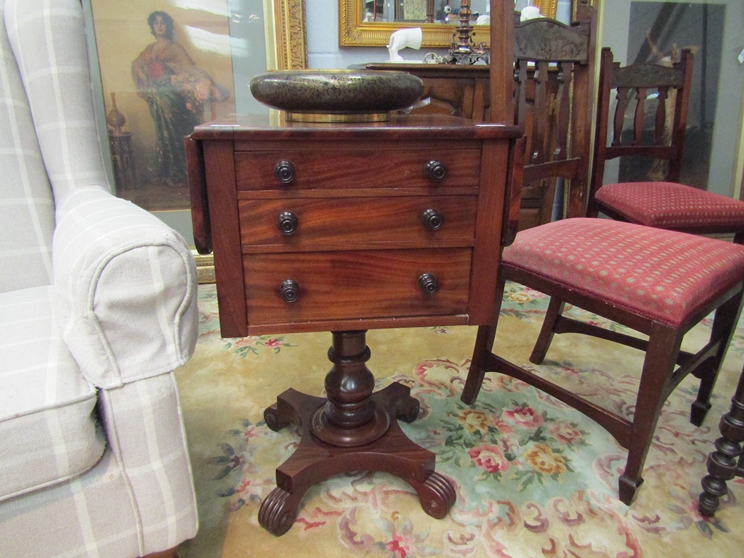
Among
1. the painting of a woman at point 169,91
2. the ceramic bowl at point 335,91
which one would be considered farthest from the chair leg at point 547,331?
the painting of a woman at point 169,91

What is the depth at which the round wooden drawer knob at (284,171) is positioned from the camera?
2.54 feet

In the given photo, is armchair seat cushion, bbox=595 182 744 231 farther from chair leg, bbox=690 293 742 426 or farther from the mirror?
the mirror

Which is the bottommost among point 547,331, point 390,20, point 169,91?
point 547,331

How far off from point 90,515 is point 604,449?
1.05 metres

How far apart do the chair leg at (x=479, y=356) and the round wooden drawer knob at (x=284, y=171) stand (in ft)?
2.14

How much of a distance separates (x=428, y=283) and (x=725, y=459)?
2.25 ft

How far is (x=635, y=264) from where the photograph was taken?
3.32 feet

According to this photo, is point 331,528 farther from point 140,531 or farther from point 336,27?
point 336,27

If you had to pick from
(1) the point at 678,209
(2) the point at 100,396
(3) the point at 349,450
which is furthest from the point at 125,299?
(1) the point at 678,209

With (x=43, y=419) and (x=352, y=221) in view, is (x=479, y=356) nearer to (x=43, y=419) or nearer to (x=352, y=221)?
(x=352, y=221)

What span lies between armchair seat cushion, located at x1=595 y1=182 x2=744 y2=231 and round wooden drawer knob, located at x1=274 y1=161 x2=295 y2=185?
1.23 m

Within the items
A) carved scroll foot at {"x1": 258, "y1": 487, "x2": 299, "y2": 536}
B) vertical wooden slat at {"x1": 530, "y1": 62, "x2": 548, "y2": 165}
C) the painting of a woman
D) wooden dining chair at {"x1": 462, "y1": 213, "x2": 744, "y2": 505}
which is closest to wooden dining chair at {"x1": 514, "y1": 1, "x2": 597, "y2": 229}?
vertical wooden slat at {"x1": 530, "y1": 62, "x2": 548, "y2": 165}

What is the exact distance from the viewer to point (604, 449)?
1220 mm

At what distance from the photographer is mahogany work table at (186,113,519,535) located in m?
0.78
